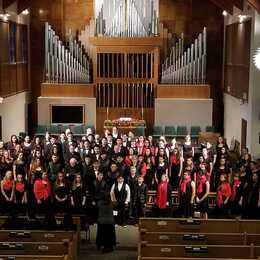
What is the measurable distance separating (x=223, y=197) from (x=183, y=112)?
968cm

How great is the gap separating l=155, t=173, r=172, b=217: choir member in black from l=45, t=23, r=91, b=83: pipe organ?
10349mm

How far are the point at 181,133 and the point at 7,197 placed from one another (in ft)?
32.6

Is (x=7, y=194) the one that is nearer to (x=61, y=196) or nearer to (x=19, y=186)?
(x=19, y=186)

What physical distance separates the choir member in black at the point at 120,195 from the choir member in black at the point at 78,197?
557mm

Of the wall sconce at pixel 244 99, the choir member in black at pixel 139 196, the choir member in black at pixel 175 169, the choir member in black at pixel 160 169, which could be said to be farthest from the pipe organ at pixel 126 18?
the choir member in black at pixel 139 196

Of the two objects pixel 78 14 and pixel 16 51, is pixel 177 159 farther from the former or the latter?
pixel 78 14

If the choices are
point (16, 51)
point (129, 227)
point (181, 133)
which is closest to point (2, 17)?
point (16, 51)

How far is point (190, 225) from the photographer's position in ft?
32.7

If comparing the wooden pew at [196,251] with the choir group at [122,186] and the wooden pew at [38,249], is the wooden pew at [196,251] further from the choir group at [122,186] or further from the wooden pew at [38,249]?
the choir group at [122,186]

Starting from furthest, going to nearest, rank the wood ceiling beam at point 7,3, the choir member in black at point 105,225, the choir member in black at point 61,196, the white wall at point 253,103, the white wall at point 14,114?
the white wall at point 14,114, the wood ceiling beam at point 7,3, the white wall at point 253,103, the choir member in black at point 61,196, the choir member in black at point 105,225

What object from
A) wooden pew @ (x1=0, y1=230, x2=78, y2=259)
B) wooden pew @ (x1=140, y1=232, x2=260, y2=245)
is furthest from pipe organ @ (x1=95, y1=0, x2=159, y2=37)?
wooden pew @ (x1=0, y1=230, x2=78, y2=259)

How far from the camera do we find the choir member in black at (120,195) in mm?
11211

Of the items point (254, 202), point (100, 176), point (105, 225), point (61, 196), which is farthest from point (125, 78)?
point (105, 225)

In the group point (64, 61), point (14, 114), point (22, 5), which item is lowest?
point (14, 114)
